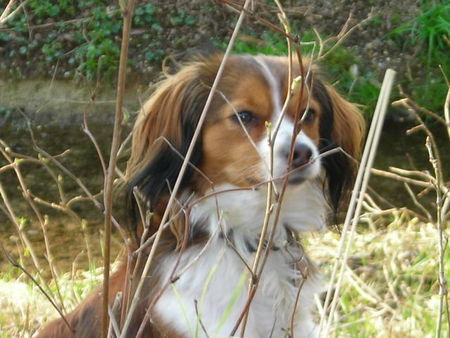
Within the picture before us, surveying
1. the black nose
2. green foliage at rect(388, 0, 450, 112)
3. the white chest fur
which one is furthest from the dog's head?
green foliage at rect(388, 0, 450, 112)

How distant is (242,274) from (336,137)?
34.9 inches

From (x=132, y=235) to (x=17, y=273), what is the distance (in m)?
2.06

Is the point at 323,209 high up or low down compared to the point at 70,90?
up

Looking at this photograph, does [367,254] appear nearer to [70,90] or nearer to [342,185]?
[342,185]

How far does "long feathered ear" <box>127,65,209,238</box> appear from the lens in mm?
3141

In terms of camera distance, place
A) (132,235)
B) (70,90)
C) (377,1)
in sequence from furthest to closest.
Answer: (377,1) → (70,90) → (132,235)

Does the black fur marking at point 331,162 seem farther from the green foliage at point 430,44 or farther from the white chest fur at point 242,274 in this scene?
the green foliage at point 430,44

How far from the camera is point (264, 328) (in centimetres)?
302

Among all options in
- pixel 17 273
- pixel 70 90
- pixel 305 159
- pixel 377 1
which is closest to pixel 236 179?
pixel 305 159

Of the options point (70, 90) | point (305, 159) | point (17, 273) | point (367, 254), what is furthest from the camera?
point (70, 90)

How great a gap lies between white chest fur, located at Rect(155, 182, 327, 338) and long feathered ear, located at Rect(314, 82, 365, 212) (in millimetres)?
105

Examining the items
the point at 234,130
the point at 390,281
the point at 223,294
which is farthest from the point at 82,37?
the point at 223,294

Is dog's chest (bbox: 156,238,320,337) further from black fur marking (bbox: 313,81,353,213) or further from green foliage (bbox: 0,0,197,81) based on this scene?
green foliage (bbox: 0,0,197,81)

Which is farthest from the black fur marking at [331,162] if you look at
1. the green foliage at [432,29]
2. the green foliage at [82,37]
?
the green foliage at [82,37]
